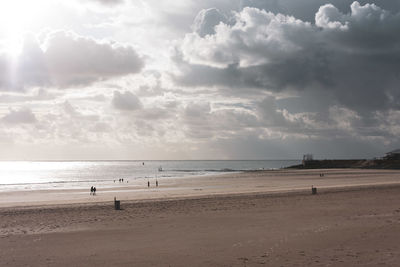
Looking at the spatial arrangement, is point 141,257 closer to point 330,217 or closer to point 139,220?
point 139,220

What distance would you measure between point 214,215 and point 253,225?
3884mm

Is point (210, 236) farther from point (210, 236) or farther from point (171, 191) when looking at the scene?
point (171, 191)

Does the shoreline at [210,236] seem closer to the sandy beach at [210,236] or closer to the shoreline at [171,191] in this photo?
the sandy beach at [210,236]

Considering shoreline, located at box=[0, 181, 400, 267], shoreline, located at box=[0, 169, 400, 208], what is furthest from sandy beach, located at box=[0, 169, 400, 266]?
shoreline, located at box=[0, 169, 400, 208]

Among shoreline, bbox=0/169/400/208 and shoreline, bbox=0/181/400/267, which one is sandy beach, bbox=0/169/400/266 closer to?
shoreline, bbox=0/181/400/267

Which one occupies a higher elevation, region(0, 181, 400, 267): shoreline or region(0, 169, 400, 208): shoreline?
region(0, 181, 400, 267): shoreline

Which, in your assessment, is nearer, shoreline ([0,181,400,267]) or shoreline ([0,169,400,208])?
shoreline ([0,181,400,267])

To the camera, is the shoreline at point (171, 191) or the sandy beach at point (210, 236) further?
the shoreline at point (171, 191)

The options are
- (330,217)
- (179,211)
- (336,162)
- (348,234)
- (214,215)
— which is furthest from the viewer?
(336,162)

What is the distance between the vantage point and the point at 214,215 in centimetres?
2102

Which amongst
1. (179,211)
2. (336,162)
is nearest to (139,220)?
(179,211)

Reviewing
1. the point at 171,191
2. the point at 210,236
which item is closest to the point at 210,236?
the point at 210,236

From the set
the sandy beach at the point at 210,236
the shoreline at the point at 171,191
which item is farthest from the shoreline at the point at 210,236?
the shoreline at the point at 171,191

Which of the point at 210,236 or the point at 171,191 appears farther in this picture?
the point at 171,191
